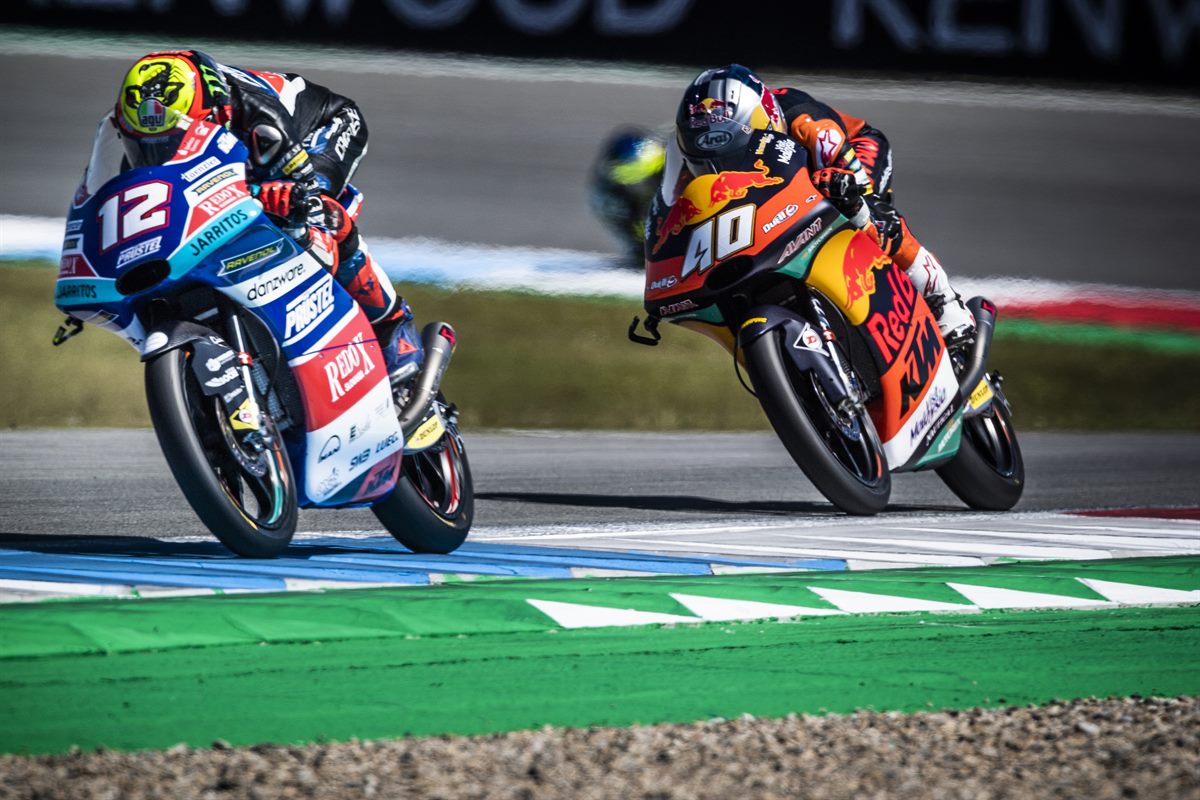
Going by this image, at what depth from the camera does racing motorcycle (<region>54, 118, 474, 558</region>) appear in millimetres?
4520

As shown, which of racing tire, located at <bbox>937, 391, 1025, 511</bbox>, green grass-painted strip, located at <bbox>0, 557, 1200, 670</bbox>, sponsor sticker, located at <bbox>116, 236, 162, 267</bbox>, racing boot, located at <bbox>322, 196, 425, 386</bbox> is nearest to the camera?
green grass-painted strip, located at <bbox>0, 557, 1200, 670</bbox>

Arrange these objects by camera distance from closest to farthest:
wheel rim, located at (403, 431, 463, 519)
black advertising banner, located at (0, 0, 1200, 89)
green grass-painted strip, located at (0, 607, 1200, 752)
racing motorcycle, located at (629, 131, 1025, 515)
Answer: green grass-painted strip, located at (0, 607, 1200, 752) → wheel rim, located at (403, 431, 463, 519) → racing motorcycle, located at (629, 131, 1025, 515) → black advertising banner, located at (0, 0, 1200, 89)

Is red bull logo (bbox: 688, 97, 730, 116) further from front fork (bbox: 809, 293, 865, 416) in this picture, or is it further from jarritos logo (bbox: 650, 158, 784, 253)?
front fork (bbox: 809, 293, 865, 416)

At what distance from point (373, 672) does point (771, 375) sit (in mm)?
2811

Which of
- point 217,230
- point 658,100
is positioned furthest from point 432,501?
point 658,100

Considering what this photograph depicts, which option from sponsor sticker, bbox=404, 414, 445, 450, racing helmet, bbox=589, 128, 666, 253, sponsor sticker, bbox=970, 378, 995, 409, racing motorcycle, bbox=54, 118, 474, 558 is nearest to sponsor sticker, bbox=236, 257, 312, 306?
racing motorcycle, bbox=54, 118, 474, 558

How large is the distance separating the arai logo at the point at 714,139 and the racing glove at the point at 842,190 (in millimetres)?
373

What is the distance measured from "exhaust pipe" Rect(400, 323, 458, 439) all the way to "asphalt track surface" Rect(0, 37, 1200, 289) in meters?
9.54

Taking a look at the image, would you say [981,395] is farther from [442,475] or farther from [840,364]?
[442,475]

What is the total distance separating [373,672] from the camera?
3.50 metres

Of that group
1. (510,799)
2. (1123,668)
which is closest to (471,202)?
(1123,668)

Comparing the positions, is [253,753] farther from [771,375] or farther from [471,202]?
[471,202]

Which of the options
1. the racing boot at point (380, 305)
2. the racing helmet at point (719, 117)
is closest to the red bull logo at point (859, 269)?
the racing helmet at point (719, 117)

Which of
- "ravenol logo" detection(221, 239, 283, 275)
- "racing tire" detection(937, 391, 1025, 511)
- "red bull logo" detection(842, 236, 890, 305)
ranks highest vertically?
"ravenol logo" detection(221, 239, 283, 275)
